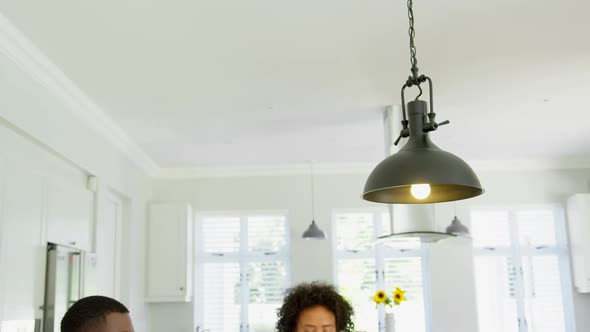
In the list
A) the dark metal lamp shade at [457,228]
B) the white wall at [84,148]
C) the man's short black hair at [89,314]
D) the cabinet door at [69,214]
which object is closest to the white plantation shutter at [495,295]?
the dark metal lamp shade at [457,228]

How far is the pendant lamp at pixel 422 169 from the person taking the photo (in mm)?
2311

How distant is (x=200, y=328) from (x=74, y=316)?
5.88 metres

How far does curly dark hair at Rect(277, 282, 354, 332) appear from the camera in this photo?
2766 millimetres

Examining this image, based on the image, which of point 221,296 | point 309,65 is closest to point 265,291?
point 221,296

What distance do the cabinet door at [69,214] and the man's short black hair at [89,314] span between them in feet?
9.67

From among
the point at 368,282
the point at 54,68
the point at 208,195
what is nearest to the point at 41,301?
the point at 54,68

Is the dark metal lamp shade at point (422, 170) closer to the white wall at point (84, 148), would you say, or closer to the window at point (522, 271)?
the white wall at point (84, 148)

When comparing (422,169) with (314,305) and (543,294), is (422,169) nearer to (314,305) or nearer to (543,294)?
(314,305)

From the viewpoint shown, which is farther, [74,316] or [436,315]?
[436,315]

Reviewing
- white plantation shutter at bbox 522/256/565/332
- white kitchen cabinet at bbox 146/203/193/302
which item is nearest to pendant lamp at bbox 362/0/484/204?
white kitchen cabinet at bbox 146/203/193/302

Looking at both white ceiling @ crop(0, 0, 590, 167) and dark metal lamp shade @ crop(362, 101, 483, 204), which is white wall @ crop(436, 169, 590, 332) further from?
dark metal lamp shade @ crop(362, 101, 483, 204)

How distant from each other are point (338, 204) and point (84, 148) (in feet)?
10.6

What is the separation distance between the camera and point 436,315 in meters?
7.29

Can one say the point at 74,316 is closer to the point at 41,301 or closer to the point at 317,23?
the point at 317,23
